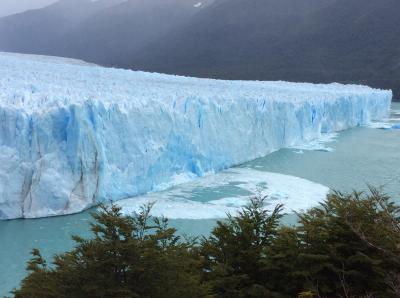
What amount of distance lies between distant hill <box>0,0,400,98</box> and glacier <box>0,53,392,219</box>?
24.5 metres

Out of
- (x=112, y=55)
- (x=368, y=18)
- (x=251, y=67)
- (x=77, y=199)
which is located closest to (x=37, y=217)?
(x=77, y=199)

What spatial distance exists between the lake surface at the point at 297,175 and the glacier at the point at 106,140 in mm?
396

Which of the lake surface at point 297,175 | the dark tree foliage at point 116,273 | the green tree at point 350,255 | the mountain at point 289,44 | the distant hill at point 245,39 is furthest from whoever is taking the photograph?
the distant hill at point 245,39

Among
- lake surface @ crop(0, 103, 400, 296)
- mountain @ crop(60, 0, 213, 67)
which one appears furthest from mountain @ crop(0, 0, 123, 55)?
lake surface @ crop(0, 103, 400, 296)

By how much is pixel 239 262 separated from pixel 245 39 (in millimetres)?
45396

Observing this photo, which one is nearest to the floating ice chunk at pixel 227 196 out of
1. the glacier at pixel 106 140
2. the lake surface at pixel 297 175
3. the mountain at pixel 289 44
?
the lake surface at pixel 297 175

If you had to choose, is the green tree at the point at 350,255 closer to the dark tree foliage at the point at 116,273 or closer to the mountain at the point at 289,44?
the dark tree foliage at the point at 116,273

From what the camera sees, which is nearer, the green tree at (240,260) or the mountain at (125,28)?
the green tree at (240,260)

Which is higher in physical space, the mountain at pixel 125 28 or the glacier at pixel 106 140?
the mountain at pixel 125 28

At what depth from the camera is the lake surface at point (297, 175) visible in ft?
18.6

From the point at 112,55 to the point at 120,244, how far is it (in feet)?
201

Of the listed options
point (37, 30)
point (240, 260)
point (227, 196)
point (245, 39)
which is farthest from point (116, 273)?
point (37, 30)

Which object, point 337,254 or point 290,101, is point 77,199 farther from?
point 290,101

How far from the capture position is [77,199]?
6.98 meters
